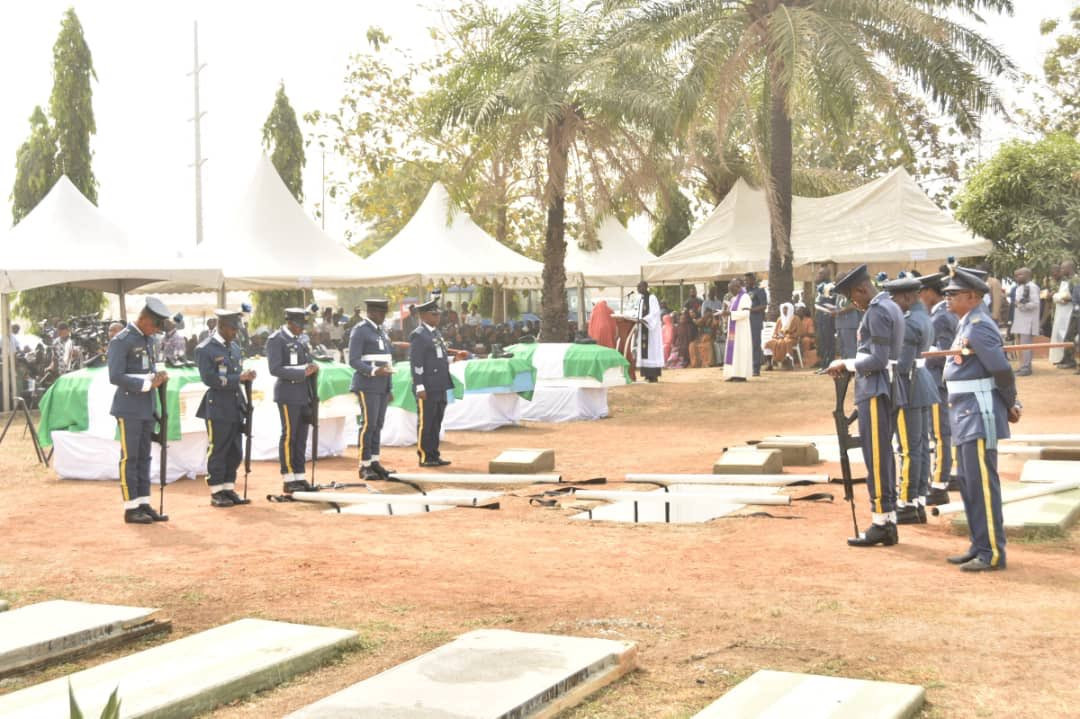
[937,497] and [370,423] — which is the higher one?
[370,423]

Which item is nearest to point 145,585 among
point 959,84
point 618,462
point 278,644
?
point 278,644

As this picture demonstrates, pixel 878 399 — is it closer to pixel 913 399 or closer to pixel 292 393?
pixel 913 399

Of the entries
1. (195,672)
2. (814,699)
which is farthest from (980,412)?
(195,672)

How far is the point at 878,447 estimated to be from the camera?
348 inches

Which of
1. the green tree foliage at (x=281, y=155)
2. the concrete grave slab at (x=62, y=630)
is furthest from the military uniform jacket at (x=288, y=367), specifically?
the green tree foliage at (x=281, y=155)

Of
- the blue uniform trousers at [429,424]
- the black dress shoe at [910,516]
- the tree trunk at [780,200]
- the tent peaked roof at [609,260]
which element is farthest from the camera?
the tent peaked roof at [609,260]

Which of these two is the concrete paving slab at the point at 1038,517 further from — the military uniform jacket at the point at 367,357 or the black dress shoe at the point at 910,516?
the military uniform jacket at the point at 367,357

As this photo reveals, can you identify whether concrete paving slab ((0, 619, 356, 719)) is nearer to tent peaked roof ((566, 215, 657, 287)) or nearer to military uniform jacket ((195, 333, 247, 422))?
military uniform jacket ((195, 333, 247, 422))

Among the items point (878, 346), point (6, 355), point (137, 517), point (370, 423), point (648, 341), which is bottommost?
point (137, 517)

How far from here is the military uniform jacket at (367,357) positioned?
44.2 ft

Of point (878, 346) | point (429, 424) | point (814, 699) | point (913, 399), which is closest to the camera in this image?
point (814, 699)

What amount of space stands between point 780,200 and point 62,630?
777 inches

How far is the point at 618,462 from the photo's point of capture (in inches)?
581

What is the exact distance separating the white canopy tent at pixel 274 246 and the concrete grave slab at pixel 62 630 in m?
19.5
